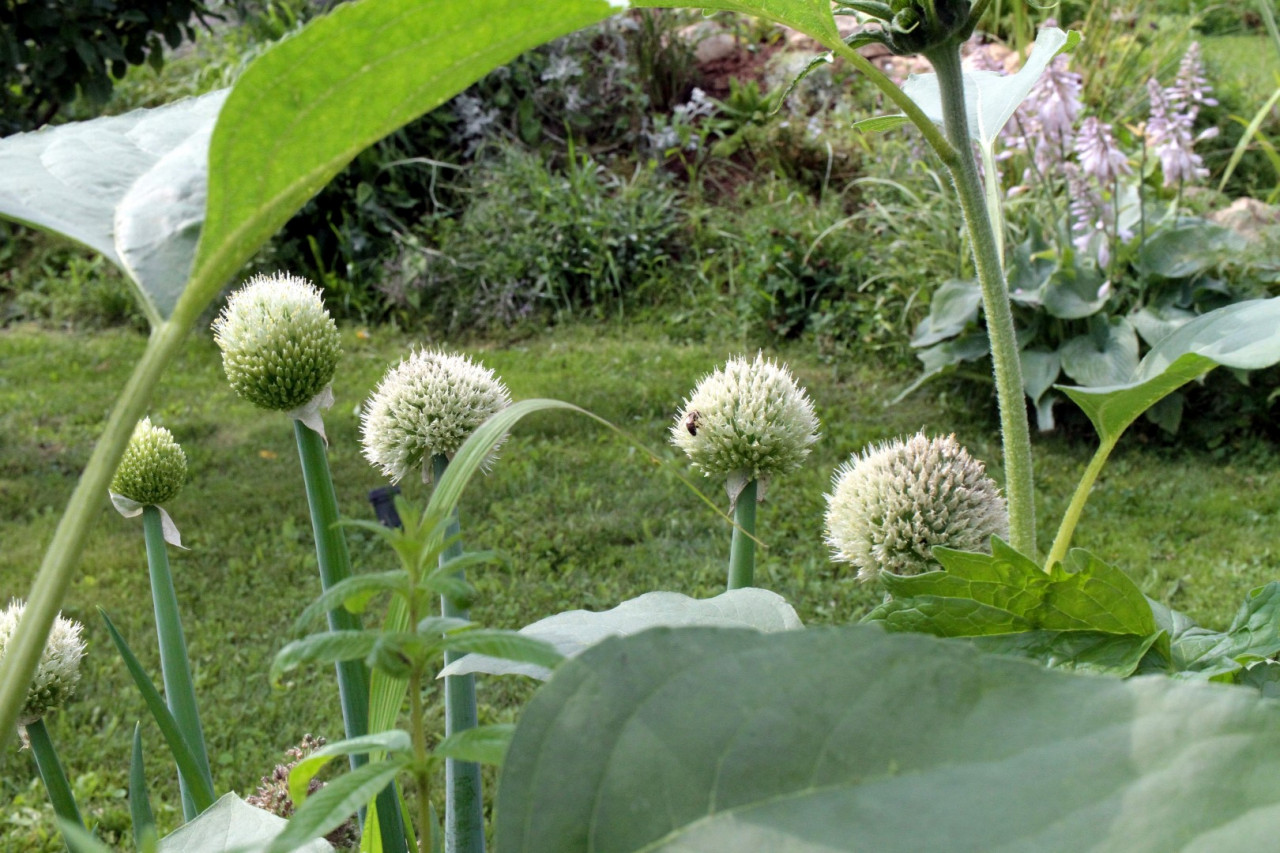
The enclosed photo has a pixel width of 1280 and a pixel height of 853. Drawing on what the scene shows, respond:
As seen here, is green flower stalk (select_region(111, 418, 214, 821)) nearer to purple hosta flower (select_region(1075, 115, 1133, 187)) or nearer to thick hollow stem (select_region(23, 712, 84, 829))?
thick hollow stem (select_region(23, 712, 84, 829))

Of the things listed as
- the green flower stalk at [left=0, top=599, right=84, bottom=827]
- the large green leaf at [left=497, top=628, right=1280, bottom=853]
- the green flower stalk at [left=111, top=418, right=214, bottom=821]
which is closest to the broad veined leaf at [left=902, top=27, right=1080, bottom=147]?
the large green leaf at [left=497, top=628, right=1280, bottom=853]

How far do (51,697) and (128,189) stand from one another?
2.21 ft

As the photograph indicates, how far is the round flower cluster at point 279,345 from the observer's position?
997 millimetres

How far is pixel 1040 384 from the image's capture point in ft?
15.4

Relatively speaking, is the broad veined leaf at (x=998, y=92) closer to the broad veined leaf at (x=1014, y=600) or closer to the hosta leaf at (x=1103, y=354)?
the broad veined leaf at (x=1014, y=600)

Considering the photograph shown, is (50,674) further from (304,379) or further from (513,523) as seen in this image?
(513,523)

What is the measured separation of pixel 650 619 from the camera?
0.66 m

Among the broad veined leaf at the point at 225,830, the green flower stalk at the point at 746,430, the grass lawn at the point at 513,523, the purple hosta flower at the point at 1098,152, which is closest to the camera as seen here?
the broad veined leaf at the point at 225,830

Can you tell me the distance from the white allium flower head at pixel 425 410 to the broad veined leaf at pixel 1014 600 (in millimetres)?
613

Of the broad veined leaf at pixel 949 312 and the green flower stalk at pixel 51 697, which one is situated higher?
the green flower stalk at pixel 51 697

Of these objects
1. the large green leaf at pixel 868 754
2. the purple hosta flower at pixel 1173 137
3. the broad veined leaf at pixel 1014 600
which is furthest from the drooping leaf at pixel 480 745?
the purple hosta flower at pixel 1173 137

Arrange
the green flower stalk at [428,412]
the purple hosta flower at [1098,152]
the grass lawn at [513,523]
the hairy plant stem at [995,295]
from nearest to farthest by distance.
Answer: the hairy plant stem at [995,295] < the green flower stalk at [428,412] < the grass lawn at [513,523] < the purple hosta flower at [1098,152]

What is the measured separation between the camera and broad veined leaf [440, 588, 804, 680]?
644mm

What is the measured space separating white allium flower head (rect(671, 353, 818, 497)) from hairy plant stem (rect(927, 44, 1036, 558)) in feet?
0.91
